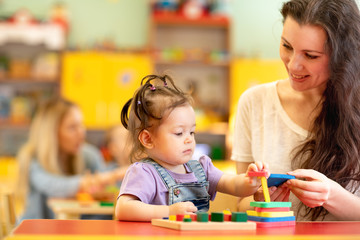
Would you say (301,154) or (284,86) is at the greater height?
(284,86)

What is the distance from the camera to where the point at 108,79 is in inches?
256

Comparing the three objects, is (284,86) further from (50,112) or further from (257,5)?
Answer: (257,5)

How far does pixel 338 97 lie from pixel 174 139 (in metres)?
0.64

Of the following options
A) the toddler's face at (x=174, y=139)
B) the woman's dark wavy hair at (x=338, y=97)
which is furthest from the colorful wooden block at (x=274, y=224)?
the woman's dark wavy hair at (x=338, y=97)

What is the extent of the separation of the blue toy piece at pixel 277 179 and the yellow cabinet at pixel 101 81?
503 centimetres

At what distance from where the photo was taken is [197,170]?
1.61 metres

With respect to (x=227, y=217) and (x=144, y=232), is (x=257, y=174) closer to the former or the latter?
(x=227, y=217)

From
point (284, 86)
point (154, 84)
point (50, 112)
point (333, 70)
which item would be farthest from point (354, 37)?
point (50, 112)

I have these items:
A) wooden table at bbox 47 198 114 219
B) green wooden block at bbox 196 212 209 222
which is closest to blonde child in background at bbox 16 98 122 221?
wooden table at bbox 47 198 114 219

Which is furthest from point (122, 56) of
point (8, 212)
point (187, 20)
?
point (8, 212)

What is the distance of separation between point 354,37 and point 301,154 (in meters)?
0.43

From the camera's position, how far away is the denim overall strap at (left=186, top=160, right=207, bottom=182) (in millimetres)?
1596

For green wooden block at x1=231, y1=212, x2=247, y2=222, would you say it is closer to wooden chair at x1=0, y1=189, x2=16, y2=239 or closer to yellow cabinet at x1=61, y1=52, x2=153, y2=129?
wooden chair at x1=0, y1=189, x2=16, y2=239

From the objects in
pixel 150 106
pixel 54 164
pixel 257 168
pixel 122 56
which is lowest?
pixel 54 164
